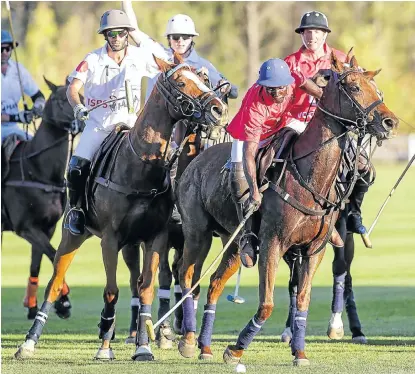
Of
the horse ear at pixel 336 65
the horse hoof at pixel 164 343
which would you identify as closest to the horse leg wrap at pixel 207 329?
the horse hoof at pixel 164 343

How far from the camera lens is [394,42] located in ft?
199

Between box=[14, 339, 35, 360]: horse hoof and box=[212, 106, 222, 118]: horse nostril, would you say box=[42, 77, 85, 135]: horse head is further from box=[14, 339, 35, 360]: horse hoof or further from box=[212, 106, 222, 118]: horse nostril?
box=[212, 106, 222, 118]: horse nostril

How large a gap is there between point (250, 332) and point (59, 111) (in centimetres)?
551

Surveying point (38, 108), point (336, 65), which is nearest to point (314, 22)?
point (336, 65)

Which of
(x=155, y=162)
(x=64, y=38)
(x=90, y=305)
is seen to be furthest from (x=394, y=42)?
(x=155, y=162)

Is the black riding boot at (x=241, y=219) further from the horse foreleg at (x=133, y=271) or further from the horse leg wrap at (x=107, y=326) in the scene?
the horse foreleg at (x=133, y=271)

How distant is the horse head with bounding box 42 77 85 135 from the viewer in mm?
14367

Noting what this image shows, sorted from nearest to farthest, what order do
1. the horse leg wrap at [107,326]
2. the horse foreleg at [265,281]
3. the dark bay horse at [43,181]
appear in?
the horse foreleg at [265,281], the horse leg wrap at [107,326], the dark bay horse at [43,181]

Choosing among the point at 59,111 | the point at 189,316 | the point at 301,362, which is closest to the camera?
the point at 301,362

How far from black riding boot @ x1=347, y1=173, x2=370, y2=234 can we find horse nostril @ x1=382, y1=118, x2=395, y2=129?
2279mm

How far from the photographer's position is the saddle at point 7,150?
1483 centimetres

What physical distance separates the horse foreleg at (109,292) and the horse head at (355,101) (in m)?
2.12

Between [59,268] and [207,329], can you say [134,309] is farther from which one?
[207,329]

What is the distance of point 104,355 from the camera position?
34.2 ft
